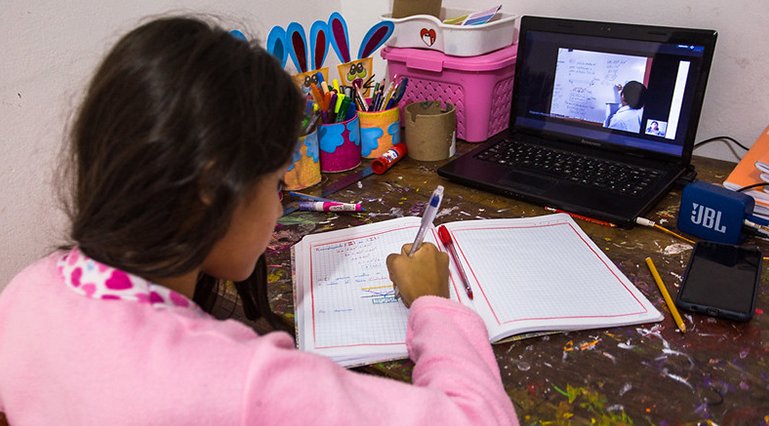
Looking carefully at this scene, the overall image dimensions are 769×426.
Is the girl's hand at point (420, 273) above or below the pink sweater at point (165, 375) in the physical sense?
below

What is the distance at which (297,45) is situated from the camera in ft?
3.70

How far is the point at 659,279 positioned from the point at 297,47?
752mm

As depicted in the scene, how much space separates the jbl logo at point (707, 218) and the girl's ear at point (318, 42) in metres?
0.73

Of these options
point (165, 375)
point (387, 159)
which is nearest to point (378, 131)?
point (387, 159)

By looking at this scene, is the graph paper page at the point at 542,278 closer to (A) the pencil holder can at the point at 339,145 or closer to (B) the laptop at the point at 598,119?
(B) the laptop at the point at 598,119

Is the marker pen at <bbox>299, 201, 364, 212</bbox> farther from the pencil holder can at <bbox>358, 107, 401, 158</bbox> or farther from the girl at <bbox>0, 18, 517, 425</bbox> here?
the girl at <bbox>0, 18, 517, 425</bbox>

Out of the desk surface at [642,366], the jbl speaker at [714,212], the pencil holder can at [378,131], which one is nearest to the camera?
the desk surface at [642,366]

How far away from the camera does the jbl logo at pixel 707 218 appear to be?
85 cm

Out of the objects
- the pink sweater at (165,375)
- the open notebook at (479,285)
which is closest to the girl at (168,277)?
the pink sweater at (165,375)

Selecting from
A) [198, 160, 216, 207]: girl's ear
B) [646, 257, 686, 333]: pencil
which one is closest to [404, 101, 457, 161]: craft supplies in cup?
[646, 257, 686, 333]: pencil

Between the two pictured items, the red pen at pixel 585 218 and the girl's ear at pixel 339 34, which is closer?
the red pen at pixel 585 218

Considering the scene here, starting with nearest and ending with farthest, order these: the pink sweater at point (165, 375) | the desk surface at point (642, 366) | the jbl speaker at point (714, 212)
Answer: the pink sweater at point (165, 375), the desk surface at point (642, 366), the jbl speaker at point (714, 212)

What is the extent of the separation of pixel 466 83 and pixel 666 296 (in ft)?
2.05

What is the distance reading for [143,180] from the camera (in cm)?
49
